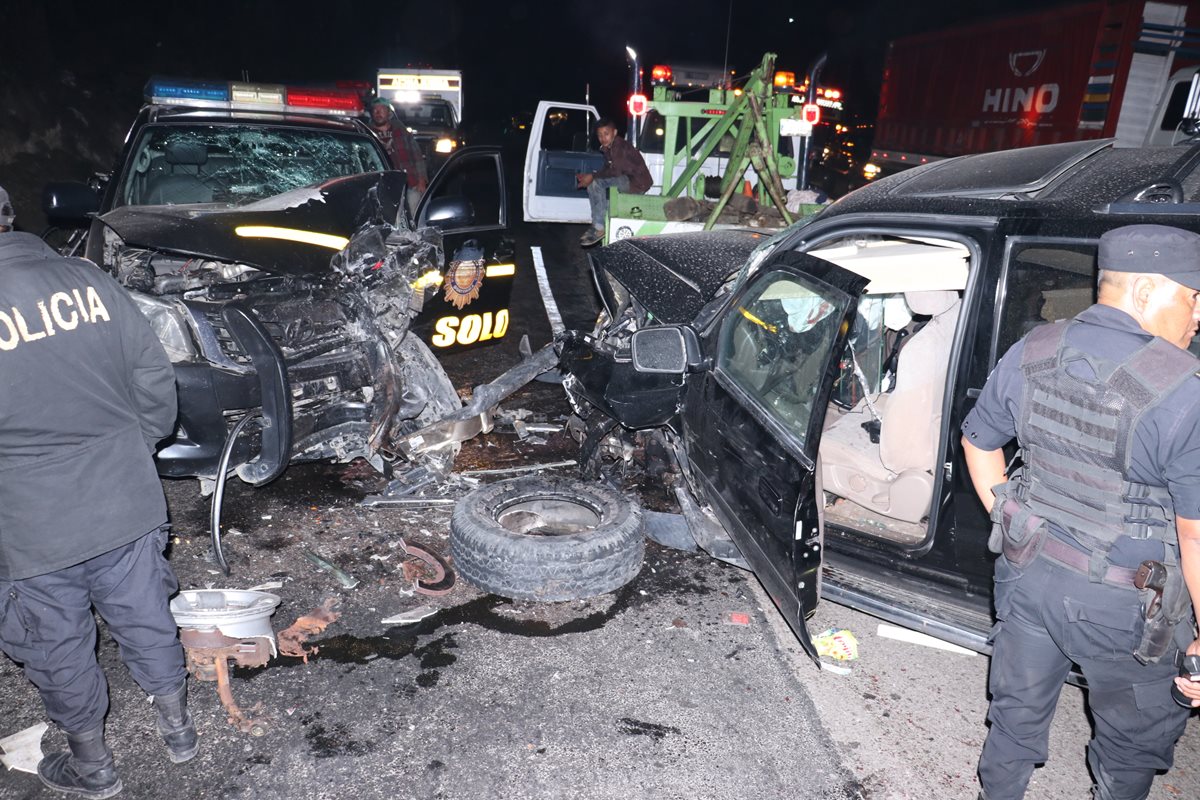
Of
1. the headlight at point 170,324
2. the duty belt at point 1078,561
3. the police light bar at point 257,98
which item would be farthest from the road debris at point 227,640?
the police light bar at point 257,98

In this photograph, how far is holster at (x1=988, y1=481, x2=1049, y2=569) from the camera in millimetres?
2219

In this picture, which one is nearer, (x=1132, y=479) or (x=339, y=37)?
(x=1132, y=479)

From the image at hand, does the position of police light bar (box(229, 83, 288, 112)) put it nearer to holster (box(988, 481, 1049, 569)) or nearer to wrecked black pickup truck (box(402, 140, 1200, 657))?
wrecked black pickup truck (box(402, 140, 1200, 657))

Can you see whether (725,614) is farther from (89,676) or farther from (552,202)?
(552,202)

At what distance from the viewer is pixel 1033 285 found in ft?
8.56

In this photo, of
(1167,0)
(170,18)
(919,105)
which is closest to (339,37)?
(170,18)

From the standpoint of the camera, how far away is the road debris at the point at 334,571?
3.66m

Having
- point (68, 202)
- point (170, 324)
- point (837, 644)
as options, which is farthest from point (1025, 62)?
point (170, 324)

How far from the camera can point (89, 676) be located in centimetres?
246

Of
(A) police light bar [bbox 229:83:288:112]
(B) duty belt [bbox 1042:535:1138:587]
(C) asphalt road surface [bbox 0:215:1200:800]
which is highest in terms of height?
(A) police light bar [bbox 229:83:288:112]

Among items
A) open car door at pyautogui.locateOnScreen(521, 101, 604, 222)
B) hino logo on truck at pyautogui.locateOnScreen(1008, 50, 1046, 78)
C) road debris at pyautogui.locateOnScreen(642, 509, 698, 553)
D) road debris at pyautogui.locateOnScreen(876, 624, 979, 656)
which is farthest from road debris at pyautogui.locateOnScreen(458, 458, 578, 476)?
hino logo on truck at pyautogui.locateOnScreen(1008, 50, 1046, 78)

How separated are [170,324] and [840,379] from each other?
10.4 feet

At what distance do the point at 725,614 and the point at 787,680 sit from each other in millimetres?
485

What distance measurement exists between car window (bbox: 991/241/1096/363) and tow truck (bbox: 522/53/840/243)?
4.62 m
